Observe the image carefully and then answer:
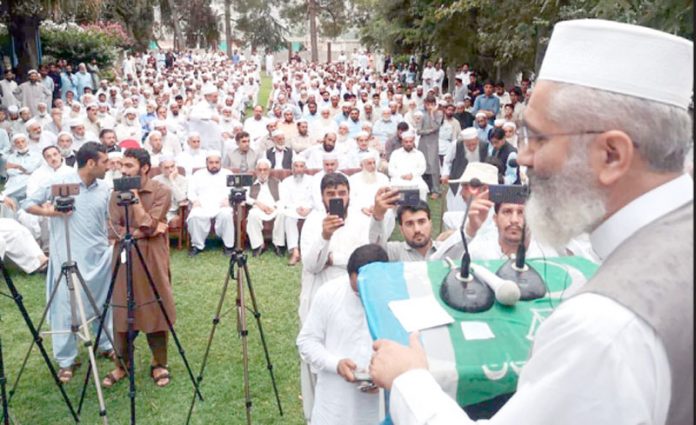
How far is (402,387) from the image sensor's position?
141 cm

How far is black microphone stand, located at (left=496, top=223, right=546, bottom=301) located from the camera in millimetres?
1821

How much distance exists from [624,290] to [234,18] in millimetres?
58817

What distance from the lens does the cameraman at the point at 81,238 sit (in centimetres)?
472

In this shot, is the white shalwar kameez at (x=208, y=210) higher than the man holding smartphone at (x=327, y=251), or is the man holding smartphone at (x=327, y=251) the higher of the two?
the man holding smartphone at (x=327, y=251)

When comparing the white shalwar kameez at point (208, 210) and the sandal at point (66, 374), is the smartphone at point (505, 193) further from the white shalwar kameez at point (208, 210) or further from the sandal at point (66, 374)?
the white shalwar kameez at point (208, 210)

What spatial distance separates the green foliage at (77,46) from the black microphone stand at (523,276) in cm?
2482

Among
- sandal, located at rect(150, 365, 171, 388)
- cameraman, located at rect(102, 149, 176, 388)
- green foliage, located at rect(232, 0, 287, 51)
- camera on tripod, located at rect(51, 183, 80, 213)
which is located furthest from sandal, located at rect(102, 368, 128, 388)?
green foliage, located at rect(232, 0, 287, 51)

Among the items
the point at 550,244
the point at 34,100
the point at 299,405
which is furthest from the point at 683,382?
the point at 34,100

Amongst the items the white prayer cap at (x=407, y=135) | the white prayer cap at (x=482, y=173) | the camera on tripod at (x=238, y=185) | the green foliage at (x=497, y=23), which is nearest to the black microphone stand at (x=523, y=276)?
the white prayer cap at (x=482, y=173)

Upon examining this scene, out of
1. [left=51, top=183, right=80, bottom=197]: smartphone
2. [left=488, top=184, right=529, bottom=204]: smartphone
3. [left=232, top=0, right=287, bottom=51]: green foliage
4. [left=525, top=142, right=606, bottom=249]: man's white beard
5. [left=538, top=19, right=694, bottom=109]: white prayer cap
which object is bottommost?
[left=51, top=183, right=80, bottom=197]: smartphone

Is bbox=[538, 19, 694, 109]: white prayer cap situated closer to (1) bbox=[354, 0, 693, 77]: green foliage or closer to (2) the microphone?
(2) the microphone

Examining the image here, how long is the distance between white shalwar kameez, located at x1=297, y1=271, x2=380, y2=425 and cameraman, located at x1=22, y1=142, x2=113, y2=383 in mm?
2207

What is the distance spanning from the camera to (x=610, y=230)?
122 cm

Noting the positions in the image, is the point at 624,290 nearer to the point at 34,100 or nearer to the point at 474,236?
the point at 474,236
